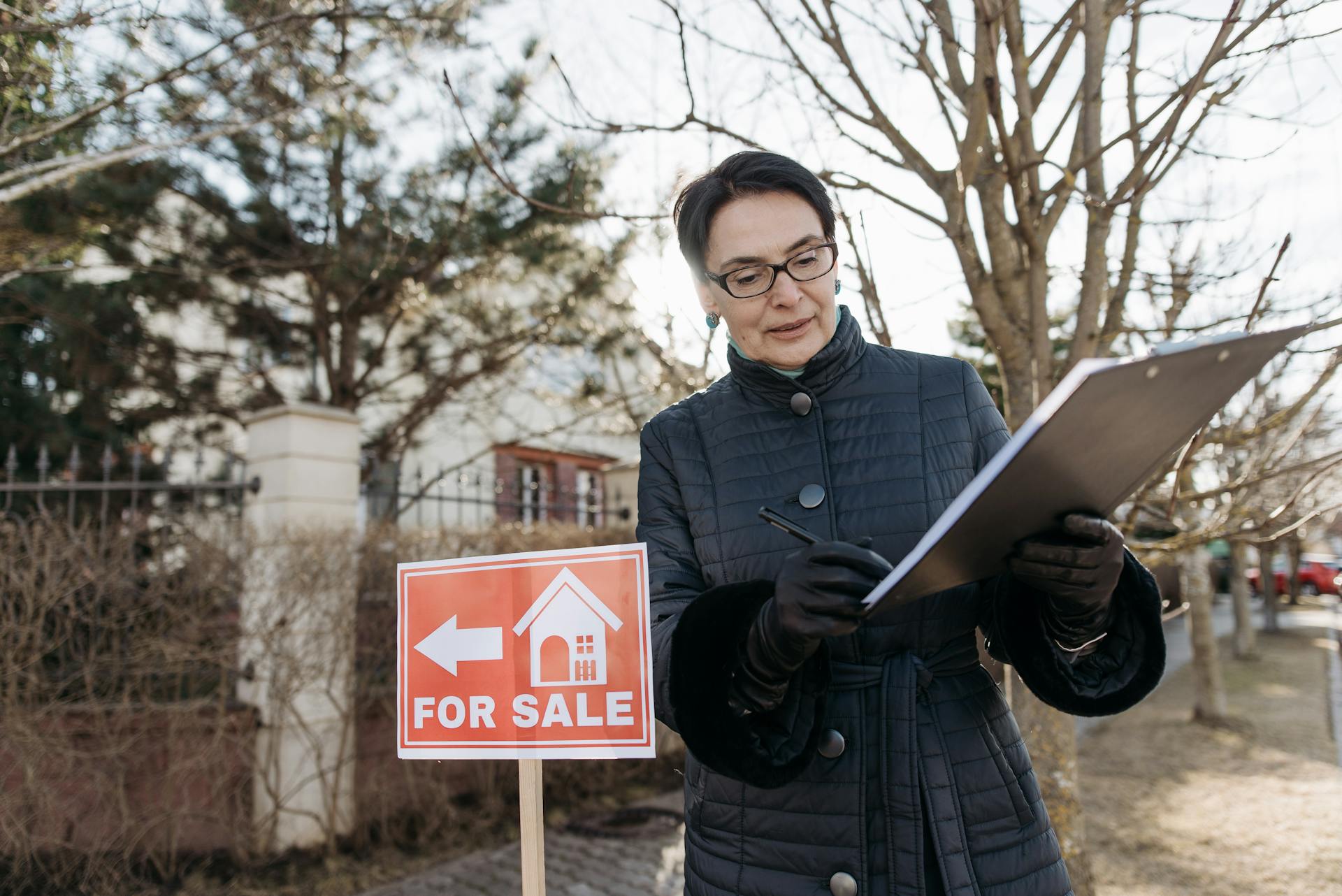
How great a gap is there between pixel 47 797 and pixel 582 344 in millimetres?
5603

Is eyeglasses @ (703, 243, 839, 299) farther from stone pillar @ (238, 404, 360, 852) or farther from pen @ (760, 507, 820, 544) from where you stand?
stone pillar @ (238, 404, 360, 852)

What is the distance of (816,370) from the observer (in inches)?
66.2

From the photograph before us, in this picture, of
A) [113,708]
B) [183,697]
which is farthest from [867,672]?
[183,697]

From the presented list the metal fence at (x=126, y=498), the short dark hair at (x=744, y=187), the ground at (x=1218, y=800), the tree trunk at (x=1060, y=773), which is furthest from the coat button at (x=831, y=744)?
the metal fence at (x=126, y=498)

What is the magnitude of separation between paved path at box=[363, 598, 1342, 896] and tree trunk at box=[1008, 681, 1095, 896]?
214cm

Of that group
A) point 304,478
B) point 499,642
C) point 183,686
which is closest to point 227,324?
point 304,478

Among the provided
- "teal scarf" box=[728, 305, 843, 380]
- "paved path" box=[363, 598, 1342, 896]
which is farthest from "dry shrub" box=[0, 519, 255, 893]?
"teal scarf" box=[728, 305, 843, 380]

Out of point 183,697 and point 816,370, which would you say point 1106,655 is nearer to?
point 816,370

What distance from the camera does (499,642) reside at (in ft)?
6.36

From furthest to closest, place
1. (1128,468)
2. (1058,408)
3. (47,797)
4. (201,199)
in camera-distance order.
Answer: (201,199), (47,797), (1128,468), (1058,408)

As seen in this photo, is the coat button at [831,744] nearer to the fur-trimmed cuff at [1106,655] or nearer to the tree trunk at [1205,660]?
the fur-trimmed cuff at [1106,655]

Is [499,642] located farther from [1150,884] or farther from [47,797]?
[1150,884]

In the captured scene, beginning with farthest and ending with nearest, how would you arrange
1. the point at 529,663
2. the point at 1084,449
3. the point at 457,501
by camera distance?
the point at 457,501 → the point at 529,663 → the point at 1084,449

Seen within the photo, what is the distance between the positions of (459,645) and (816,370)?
39.7 inches
